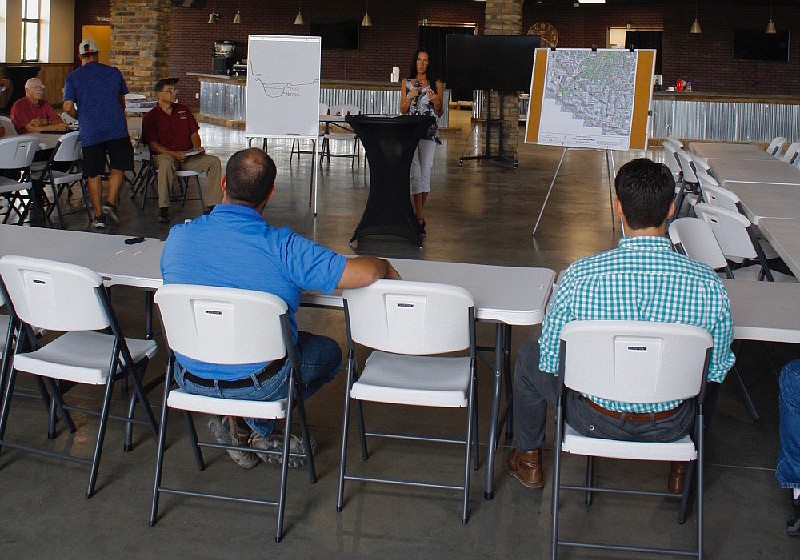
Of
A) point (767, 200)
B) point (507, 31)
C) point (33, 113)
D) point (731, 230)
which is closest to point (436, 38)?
point (507, 31)

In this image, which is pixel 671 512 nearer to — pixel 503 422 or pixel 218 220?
pixel 503 422

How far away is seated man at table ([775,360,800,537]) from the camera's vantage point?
122 inches

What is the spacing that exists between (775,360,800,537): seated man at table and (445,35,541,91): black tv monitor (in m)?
10.2

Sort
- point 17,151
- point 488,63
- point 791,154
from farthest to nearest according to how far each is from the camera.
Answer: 1. point 488,63
2. point 791,154
3. point 17,151

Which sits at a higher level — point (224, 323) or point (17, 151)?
point (17, 151)

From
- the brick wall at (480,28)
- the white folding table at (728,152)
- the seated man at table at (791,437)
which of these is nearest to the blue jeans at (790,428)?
the seated man at table at (791,437)

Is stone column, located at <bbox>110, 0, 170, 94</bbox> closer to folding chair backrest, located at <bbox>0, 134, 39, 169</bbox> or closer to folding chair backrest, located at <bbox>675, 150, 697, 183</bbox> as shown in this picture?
folding chair backrest, located at <bbox>0, 134, 39, 169</bbox>

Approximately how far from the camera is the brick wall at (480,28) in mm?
20797

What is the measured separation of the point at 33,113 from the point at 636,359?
746 centimetres

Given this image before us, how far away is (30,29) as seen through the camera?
74.3ft

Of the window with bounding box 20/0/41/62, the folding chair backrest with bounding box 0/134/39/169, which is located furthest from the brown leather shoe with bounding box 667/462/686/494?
the window with bounding box 20/0/41/62

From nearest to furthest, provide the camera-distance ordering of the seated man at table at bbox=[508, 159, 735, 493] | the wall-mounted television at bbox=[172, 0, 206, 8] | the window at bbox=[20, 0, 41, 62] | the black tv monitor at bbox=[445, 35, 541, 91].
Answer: the seated man at table at bbox=[508, 159, 735, 493] → the black tv monitor at bbox=[445, 35, 541, 91] → the wall-mounted television at bbox=[172, 0, 206, 8] → the window at bbox=[20, 0, 41, 62]

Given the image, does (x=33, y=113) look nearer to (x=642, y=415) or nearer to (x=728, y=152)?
(x=728, y=152)

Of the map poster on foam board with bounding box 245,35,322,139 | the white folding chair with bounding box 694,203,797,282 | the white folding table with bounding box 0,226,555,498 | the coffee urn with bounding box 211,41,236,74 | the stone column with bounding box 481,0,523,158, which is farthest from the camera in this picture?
the coffee urn with bounding box 211,41,236,74
